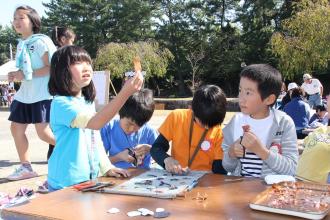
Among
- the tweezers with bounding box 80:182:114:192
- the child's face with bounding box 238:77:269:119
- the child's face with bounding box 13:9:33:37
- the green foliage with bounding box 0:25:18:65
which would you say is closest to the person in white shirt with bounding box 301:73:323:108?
Answer: the child's face with bounding box 13:9:33:37

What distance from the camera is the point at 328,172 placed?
7.64 ft

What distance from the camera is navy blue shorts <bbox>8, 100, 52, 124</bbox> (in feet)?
13.5

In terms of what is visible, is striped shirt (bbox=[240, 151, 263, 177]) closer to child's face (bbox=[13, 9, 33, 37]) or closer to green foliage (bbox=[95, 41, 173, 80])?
child's face (bbox=[13, 9, 33, 37])

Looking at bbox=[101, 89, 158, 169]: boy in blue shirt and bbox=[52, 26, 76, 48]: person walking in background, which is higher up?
bbox=[52, 26, 76, 48]: person walking in background

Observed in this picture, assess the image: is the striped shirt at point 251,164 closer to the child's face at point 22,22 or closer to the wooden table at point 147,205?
the wooden table at point 147,205

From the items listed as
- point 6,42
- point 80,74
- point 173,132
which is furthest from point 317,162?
point 6,42

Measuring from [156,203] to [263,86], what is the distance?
106 cm

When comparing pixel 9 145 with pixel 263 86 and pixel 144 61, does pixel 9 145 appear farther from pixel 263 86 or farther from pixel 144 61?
pixel 144 61

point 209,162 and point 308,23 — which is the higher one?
point 308,23

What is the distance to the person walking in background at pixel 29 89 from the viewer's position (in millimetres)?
4141

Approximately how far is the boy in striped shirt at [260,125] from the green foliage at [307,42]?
60.1ft

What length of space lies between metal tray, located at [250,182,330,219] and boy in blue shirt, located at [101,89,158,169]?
121 centimetres

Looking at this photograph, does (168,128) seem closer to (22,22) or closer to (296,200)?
(296,200)

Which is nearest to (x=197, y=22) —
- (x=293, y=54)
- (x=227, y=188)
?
(x=293, y=54)
